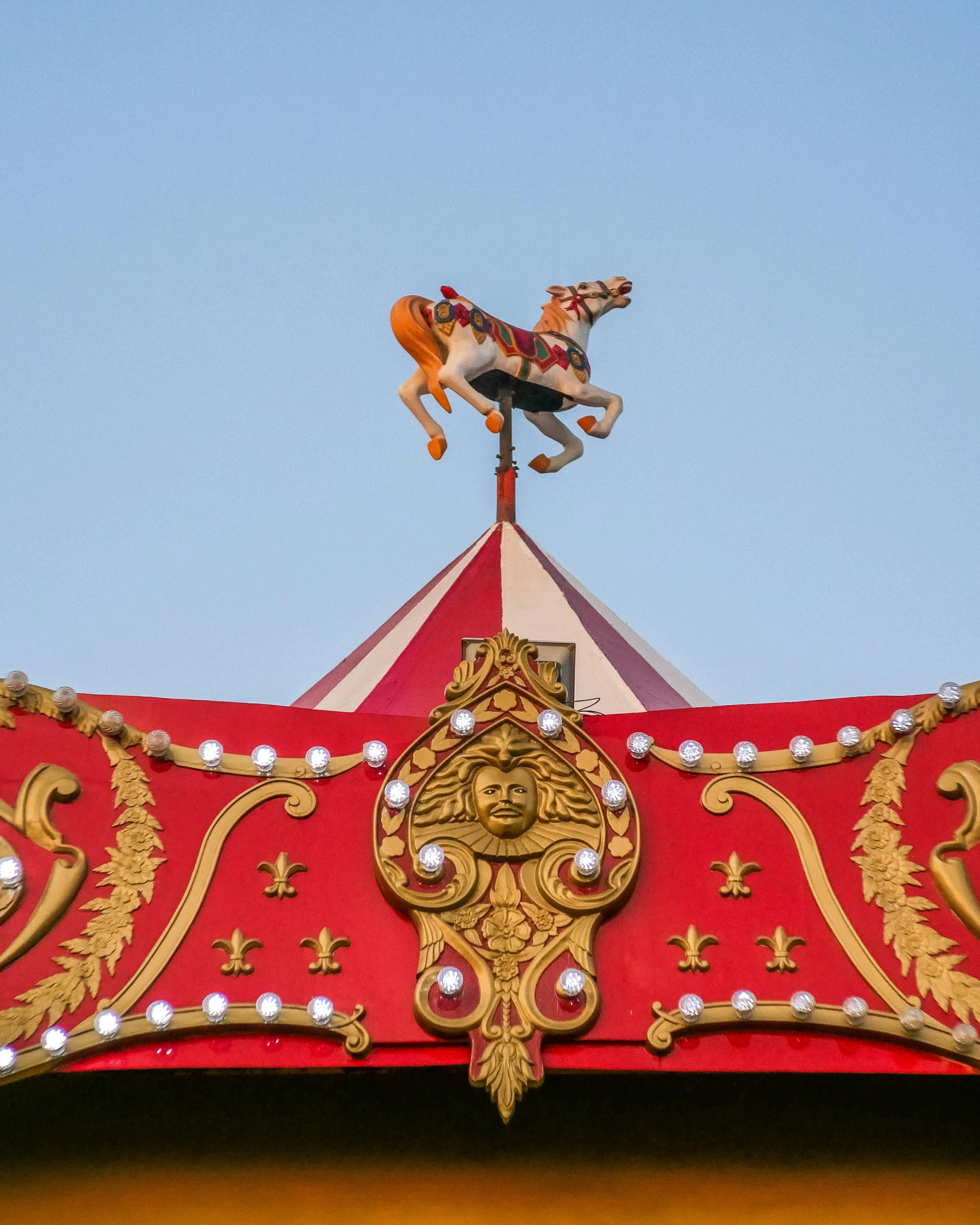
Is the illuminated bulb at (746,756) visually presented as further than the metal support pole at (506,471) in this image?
No

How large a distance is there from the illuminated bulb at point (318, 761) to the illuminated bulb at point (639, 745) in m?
0.76

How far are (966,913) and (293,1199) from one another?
1.77 m

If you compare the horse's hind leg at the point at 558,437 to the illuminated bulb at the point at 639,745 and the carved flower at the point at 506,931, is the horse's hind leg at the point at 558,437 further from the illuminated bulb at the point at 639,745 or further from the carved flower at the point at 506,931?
the carved flower at the point at 506,931

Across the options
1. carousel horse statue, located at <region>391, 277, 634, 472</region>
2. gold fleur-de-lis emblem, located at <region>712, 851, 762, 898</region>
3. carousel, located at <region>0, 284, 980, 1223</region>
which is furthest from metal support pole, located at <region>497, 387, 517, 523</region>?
gold fleur-de-lis emblem, located at <region>712, 851, 762, 898</region>

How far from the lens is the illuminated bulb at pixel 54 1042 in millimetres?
3129

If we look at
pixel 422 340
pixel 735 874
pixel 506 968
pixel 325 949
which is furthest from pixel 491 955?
pixel 422 340

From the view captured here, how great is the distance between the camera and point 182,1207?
3518 mm

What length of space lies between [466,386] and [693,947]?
90.4 inches

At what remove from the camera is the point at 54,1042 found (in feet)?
10.3

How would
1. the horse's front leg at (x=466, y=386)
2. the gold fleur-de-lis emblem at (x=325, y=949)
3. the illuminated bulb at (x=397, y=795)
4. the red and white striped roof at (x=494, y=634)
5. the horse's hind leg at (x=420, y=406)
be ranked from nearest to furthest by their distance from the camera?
the gold fleur-de-lis emblem at (x=325, y=949), the illuminated bulb at (x=397, y=795), the red and white striped roof at (x=494, y=634), the horse's front leg at (x=466, y=386), the horse's hind leg at (x=420, y=406)

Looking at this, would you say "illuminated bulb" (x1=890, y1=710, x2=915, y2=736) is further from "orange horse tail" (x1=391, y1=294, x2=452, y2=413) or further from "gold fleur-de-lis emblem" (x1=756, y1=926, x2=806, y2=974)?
"orange horse tail" (x1=391, y1=294, x2=452, y2=413)

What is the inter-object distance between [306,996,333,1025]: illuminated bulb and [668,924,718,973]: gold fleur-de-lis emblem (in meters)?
0.82

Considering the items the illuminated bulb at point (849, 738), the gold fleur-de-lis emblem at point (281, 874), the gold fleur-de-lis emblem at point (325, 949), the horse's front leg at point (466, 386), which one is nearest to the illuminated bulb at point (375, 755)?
the gold fleur-de-lis emblem at point (281, 874)

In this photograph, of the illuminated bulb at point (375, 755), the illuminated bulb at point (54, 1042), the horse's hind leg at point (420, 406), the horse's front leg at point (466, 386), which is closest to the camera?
the illuminated bulb at point (54, 1042)
